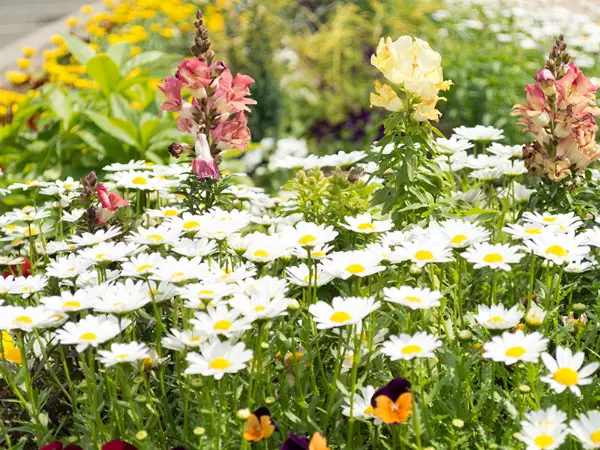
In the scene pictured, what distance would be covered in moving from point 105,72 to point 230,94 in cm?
191

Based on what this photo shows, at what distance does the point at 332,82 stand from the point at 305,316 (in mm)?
5281

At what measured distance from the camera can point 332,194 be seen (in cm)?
262

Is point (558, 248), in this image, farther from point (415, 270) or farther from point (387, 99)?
point (387, 99)

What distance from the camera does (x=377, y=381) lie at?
6.46 feet

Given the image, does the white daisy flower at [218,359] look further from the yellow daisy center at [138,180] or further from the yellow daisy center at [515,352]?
the yellow daisy center at [138,180]

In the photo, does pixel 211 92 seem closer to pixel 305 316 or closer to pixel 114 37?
pixel 305 316

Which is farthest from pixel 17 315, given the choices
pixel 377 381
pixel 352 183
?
pixel 352 183

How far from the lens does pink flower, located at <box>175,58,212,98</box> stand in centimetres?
243

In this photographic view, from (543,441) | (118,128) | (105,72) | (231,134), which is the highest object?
(231,134)

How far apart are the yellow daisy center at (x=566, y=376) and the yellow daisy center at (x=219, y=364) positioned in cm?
67

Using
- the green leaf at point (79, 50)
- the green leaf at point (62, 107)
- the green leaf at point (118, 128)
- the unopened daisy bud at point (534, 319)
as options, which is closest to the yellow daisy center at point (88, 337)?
the unopened daisy bud at point (534, 319)

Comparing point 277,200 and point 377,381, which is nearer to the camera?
point 377,381

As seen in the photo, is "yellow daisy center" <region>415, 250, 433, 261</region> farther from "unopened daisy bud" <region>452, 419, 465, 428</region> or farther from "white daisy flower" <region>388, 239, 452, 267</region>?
"unopened daisy bud" <region>452, 419, 465, 428</region>

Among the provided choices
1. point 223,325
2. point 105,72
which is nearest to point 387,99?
point 223,325
